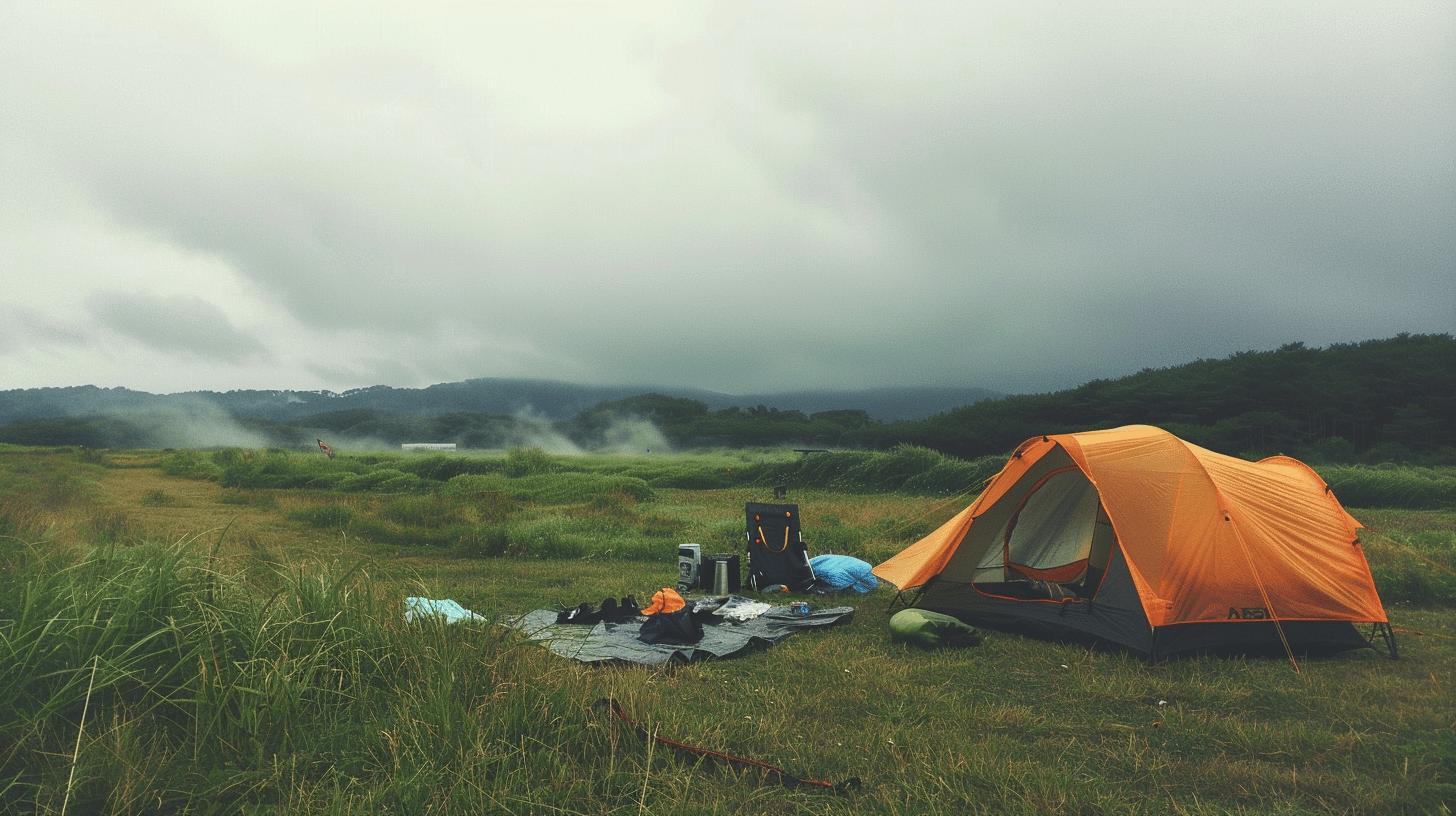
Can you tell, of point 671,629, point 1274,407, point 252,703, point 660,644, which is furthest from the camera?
point 1274,407

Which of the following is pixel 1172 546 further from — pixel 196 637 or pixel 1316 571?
pixel 196 637

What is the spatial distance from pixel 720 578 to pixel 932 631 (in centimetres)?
357

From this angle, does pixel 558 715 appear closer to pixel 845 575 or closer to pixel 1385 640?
pixel 845 575

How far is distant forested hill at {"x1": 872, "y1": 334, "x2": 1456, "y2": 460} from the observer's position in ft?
126

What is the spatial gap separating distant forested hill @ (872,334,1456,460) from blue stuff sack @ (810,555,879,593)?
30103mm

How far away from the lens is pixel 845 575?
986cm

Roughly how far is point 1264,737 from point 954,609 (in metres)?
3.58

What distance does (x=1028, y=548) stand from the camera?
8758mm

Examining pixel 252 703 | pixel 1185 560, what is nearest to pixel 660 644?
pixel 252 703

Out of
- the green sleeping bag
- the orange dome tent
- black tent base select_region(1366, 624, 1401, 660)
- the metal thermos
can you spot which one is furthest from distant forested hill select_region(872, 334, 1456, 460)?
the green sleeping bag

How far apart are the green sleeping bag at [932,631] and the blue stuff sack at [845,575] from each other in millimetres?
2769

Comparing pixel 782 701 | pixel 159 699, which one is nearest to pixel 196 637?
pixel 159 699

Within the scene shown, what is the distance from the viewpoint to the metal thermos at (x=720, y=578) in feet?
32.1

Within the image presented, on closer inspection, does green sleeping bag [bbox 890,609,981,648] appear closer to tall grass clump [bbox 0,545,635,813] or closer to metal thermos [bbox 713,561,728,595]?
metal thermos [bbox 713,561,728,595]
